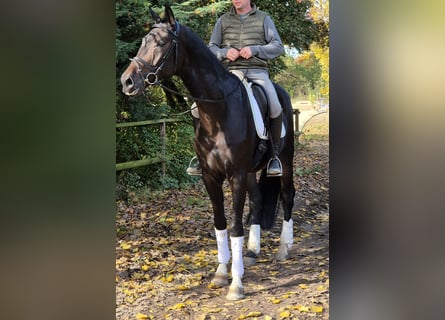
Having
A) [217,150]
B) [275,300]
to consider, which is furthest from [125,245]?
[275,300]

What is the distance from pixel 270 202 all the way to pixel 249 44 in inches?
35.0

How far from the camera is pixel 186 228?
270 cm

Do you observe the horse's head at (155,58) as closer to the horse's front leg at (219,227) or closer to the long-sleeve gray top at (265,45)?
the long-sleeve gray top at (265,45)

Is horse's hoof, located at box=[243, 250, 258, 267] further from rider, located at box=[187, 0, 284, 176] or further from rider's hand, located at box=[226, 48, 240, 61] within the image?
rider's hand, located at box=[226, 48, 240, 61]

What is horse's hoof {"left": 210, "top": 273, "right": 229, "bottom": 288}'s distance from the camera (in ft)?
8.56

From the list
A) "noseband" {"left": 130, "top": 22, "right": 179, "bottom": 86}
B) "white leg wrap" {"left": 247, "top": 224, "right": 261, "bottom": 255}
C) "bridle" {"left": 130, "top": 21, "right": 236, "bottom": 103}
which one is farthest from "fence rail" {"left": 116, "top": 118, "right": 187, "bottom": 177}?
"white leg wrap" {"left": 247, "top": 224, "right": 261, "bottom": 255}

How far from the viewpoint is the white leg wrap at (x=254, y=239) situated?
9.15 feet

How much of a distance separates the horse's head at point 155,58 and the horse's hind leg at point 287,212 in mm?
857

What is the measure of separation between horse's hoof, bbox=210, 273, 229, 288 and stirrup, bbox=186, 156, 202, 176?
1.76 ft

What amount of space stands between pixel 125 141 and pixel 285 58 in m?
0.93

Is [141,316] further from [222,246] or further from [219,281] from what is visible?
[222,246]

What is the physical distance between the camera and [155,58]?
2375 millimetres
